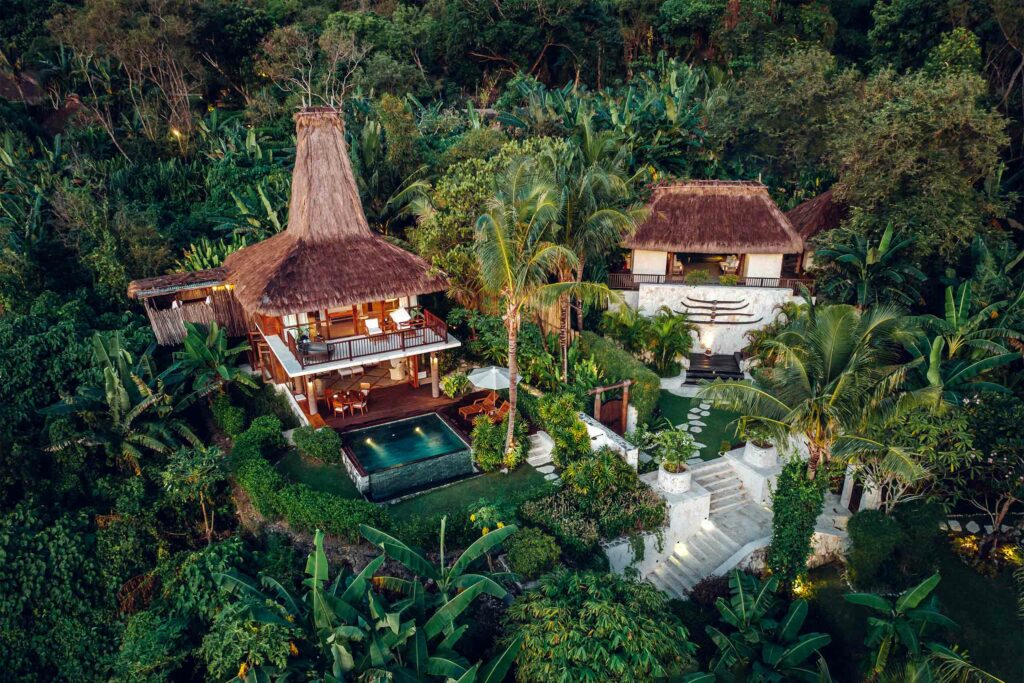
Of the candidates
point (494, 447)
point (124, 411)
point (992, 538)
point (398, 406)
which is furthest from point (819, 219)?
point (124, 411)

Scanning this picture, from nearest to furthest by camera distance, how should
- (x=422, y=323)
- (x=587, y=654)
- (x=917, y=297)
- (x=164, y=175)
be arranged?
(x=587, y=654) < (x=422, y=323) < (x=917, y=297) < (x=164, y=175)

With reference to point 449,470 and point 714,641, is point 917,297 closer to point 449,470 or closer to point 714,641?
point 714,641

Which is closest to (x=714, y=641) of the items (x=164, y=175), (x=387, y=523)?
(x=387, y=523)

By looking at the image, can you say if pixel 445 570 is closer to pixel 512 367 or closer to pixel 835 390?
pixel 512 367

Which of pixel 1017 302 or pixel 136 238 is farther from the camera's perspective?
pixel 136 238

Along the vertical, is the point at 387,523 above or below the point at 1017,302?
below

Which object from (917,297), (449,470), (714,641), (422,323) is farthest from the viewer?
(917,297)
